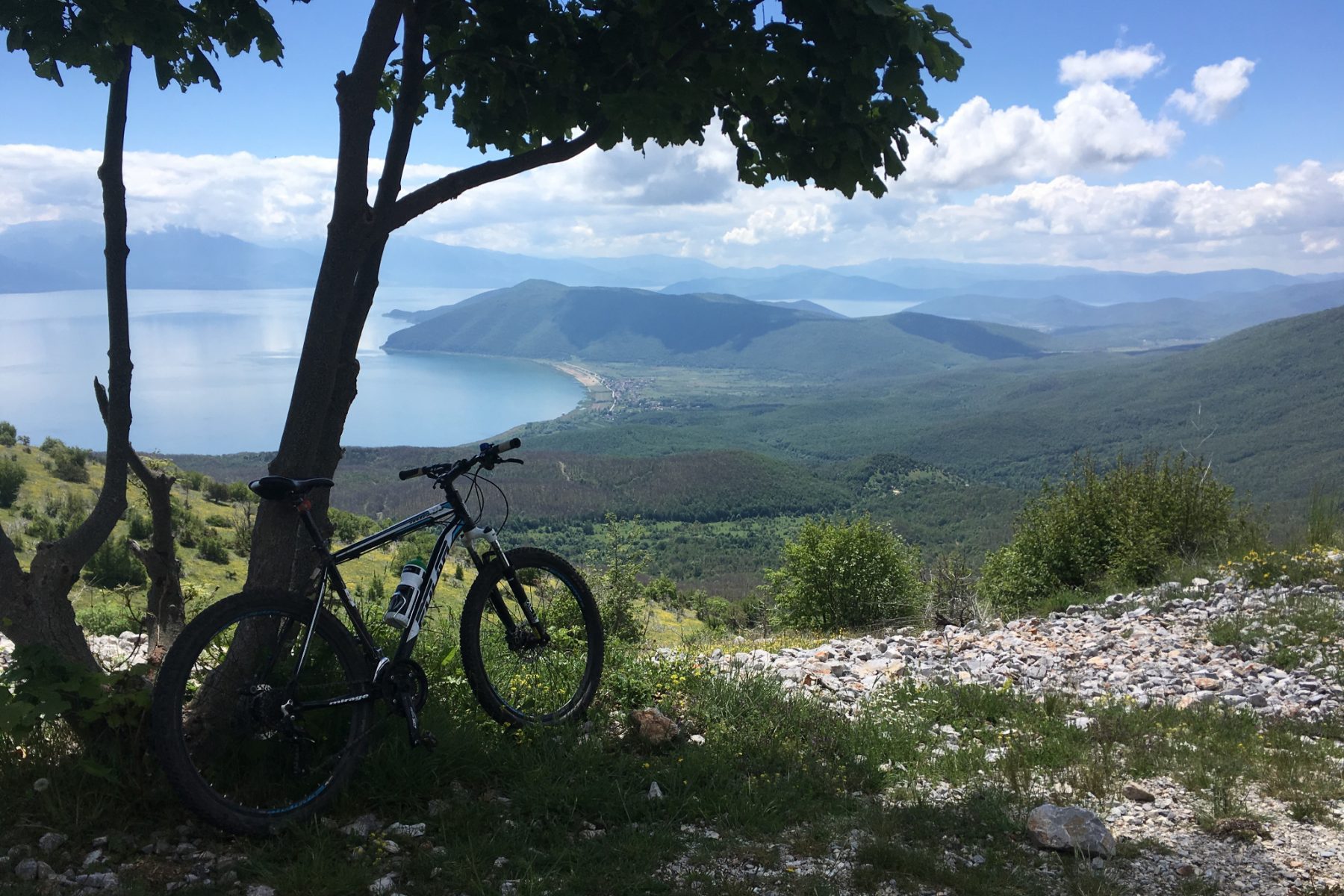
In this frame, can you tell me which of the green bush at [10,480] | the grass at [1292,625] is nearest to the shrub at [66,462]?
the green bush at [10,480]

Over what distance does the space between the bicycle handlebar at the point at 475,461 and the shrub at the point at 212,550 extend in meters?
11.2

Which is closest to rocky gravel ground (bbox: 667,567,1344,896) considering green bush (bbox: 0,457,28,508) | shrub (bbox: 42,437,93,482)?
green bush (bbox: 0,457,28,508)

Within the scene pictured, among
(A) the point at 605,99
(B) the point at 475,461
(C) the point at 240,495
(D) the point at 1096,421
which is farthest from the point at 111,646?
(D) the point at 1096,421

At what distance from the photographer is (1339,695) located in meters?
5.91

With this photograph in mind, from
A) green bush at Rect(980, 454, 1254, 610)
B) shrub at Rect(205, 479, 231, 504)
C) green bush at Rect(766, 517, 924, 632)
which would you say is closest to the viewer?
green bush at Rect(980, 454, 1254, 610)

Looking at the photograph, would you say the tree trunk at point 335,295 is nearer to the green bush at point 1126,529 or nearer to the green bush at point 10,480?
the green bush at point 1126,529

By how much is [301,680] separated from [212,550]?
11.5 m

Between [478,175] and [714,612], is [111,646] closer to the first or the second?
[478,175]

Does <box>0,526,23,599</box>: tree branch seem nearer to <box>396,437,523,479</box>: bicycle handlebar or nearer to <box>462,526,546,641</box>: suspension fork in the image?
<box>396,437,523,479</box>: bicycle handlebar

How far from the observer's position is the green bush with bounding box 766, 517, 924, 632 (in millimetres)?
14148

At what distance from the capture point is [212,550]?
13.6m

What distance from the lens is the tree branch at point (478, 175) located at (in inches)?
159

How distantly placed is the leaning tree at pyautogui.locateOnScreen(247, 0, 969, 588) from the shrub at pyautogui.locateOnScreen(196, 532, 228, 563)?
436 inches

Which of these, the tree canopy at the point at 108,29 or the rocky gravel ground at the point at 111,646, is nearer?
the tree canopy at the point at 108,29
